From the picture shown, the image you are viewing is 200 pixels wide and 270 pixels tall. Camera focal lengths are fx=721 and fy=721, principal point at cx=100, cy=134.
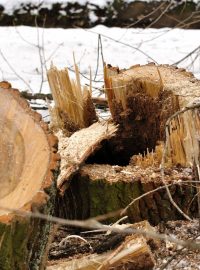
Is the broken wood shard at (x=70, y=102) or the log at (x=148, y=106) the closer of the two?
the log at (x=148, y=106)

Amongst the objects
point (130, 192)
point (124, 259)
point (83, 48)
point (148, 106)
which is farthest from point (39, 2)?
point (124, 259)

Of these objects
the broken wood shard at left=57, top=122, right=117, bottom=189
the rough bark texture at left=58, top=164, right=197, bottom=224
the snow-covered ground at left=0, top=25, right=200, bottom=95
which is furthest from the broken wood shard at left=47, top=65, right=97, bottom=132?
the snow-covered ground at left=0, top=25, right=200, bottom=95

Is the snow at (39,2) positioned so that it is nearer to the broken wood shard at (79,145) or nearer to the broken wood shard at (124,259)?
the broken wood shard at (79,145)

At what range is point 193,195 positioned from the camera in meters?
3.19

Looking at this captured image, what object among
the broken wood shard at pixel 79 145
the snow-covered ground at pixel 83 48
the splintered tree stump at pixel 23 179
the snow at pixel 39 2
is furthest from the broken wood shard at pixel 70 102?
the snow at pixel 39 2

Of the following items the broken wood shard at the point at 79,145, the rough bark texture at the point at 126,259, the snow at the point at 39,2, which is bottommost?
the rough bark texture at the point at 126,259

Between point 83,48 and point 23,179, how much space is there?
13.0 ft

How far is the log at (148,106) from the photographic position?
10.7ft

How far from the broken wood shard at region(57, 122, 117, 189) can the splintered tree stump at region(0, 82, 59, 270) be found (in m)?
0.47

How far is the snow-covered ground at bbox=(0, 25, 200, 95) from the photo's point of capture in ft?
20.0

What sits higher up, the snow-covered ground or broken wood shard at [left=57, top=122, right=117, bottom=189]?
the snow-covered ground

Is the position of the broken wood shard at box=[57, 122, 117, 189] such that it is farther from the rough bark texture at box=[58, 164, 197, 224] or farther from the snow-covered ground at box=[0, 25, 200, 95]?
the snow-covered ground at box=[0, 25, 200, 95]

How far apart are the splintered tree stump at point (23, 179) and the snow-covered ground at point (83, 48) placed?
309 cm

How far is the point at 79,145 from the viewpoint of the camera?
3.38 meters
